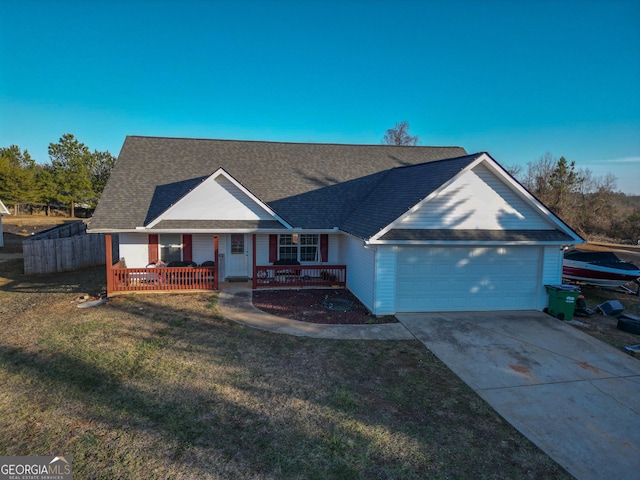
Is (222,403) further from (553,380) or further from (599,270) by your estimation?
(599,270)

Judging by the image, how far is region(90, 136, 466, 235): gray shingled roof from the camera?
15.1m

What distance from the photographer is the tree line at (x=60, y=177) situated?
4053 centimetres

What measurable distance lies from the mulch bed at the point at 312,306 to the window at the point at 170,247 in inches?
153

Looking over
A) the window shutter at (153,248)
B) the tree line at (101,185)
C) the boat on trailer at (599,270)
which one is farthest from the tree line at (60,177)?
the boat on trailer at (599,270)

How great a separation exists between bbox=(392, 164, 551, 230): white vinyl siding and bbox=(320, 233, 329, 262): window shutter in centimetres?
522

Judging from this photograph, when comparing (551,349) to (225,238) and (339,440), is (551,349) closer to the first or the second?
(339,440)

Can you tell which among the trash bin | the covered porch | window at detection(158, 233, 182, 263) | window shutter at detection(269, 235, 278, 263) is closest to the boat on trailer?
the trash bin

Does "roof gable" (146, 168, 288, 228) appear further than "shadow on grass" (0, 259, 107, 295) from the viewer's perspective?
No

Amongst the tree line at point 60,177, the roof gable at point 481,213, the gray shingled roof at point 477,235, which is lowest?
the gray shingled roof at point 477,235

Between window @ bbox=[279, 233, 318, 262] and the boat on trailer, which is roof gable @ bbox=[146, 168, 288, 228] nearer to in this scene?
window @ bbox=[279, 233, 318, 262]

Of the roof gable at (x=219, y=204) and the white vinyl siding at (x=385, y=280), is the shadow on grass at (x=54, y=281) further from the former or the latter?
the white vinyl siding at (x=385, y=280)

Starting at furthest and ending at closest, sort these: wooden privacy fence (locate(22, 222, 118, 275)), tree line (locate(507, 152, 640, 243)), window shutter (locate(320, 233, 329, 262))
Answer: tree line (locate(507, 152, 640, 243)), wooden privacy fence (locate(22, 222, 118, 275)), window shutter (locate(320, 233, 329, 262))

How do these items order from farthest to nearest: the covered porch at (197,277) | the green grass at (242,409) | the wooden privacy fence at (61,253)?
the wooden privacy fence at (61,253), the covered porch at (197,277), the green grass at (242,409)

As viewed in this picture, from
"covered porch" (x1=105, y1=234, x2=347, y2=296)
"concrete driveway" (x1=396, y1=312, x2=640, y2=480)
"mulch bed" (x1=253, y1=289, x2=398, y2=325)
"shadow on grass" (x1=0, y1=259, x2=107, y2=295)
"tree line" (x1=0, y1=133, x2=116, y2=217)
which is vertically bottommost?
"concrete driveway" (x1=396, y1=312, x2=640, y2=480)
